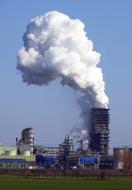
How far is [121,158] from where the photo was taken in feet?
497

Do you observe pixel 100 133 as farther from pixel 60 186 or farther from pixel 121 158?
pixel 60 186

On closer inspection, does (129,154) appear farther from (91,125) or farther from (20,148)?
(20,148)

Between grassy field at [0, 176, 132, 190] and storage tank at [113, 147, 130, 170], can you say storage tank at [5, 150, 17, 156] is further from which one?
grassy field at [0, 176, 132, 190]

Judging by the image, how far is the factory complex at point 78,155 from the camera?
489 ft

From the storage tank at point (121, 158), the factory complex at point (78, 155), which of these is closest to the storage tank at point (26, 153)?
the factory complex at point (78, 155)

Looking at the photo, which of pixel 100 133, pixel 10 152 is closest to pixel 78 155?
pixel 100 133

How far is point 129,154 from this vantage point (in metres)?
154

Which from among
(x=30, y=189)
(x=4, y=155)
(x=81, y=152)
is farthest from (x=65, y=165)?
(x=30, y=189)

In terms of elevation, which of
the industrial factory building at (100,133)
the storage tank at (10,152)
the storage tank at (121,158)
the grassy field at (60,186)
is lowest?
the grassy field at (60,186)

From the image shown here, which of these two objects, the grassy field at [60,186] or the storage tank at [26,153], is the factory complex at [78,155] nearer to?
the storage tank at [26,153]

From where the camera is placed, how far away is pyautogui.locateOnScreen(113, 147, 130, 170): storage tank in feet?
490

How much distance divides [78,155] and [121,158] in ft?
37.9

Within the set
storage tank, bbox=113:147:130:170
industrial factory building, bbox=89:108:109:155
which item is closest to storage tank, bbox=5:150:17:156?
industrial factory building, bbox=89:108:109:155

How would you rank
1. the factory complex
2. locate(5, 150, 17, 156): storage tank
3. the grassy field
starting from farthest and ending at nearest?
locate(5, 150, 17, 156): storage tank < the factory complex < the grassy field
